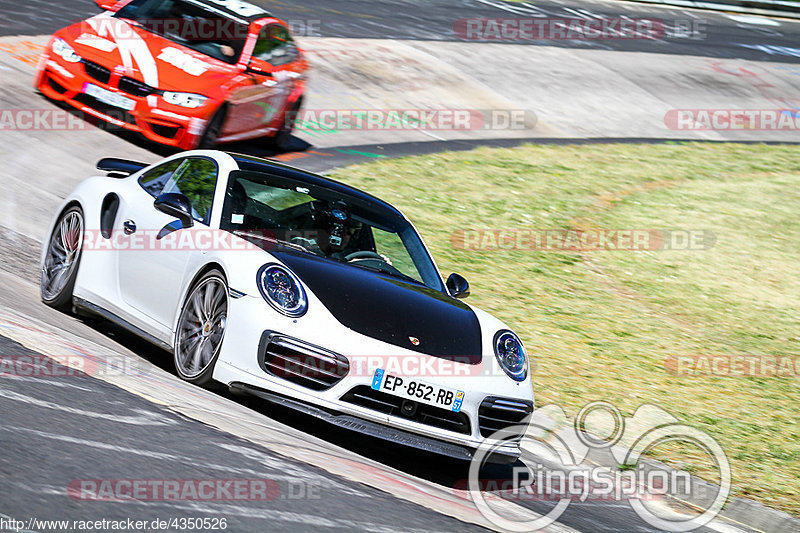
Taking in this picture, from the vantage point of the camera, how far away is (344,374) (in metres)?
5.59

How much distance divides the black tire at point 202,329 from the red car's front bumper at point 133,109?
552cm

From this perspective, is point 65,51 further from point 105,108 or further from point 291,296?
point 291,296

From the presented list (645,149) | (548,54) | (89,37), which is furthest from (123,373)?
(548,54)

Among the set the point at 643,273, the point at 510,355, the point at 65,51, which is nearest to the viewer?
the point at 510,355

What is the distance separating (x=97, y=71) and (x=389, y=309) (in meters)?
6.79

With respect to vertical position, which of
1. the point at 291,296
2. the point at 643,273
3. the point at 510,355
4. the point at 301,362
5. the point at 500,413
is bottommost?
the point at 643,273

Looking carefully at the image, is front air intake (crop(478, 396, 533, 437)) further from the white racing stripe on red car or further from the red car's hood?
the white racing stripe on red car

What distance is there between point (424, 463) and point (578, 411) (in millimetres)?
1949

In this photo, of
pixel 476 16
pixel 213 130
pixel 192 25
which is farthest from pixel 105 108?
pixel 476 16

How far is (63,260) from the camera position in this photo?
7629 millimetres

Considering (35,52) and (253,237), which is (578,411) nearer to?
(253,237)

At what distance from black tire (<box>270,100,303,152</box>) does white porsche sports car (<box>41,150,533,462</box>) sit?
5653 millimetres

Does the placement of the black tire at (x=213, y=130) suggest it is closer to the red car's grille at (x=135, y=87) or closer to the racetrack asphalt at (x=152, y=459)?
the red car's grille at (x=135, y=87)

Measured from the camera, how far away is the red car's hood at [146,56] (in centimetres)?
1152
